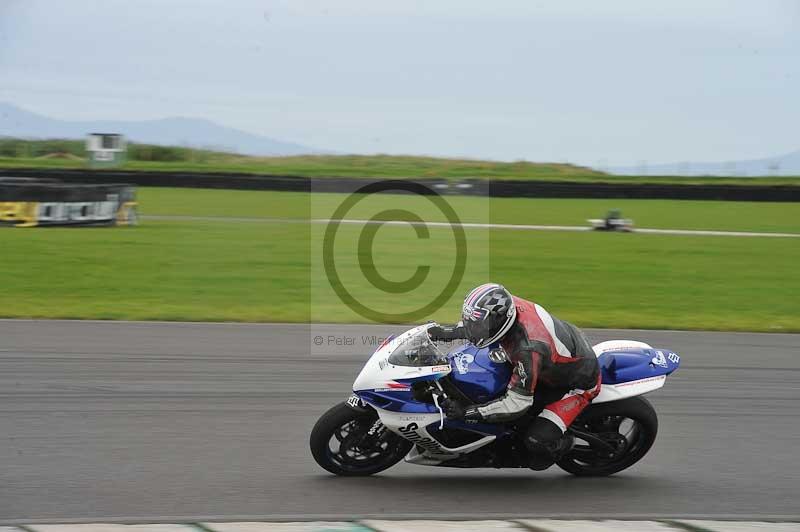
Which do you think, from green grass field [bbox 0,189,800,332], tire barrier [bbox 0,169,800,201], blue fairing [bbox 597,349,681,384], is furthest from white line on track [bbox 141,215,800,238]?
blue fairing [bbox 597,349,681,384]

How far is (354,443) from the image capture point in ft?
19.5

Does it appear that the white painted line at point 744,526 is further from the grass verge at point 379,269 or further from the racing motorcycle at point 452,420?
the grass verge at point 379,269

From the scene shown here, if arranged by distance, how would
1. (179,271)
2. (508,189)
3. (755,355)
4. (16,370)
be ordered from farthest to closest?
(508,189) → (179,271) → (755,355) → (16,370)

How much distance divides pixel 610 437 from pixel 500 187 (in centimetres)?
3150

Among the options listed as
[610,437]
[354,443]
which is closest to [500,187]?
[610,437]

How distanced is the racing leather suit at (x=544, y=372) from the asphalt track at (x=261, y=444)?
1.70ft

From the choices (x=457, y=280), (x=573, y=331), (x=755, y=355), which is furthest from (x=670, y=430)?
(x=457, y=280)

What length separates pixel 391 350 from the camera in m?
5.82

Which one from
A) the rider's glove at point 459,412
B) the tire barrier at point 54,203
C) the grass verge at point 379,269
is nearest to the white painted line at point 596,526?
the rider's glove at point 459,412

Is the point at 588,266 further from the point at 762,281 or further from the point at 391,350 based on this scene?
the point at 391,350

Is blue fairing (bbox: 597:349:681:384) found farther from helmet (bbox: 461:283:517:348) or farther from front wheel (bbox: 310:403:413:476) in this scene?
front wheel (bbox: 310:403:413:476)

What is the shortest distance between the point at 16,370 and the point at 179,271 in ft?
28.7

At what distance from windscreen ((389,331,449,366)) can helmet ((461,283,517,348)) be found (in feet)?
0.82

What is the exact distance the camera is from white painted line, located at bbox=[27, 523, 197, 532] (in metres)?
4.83
